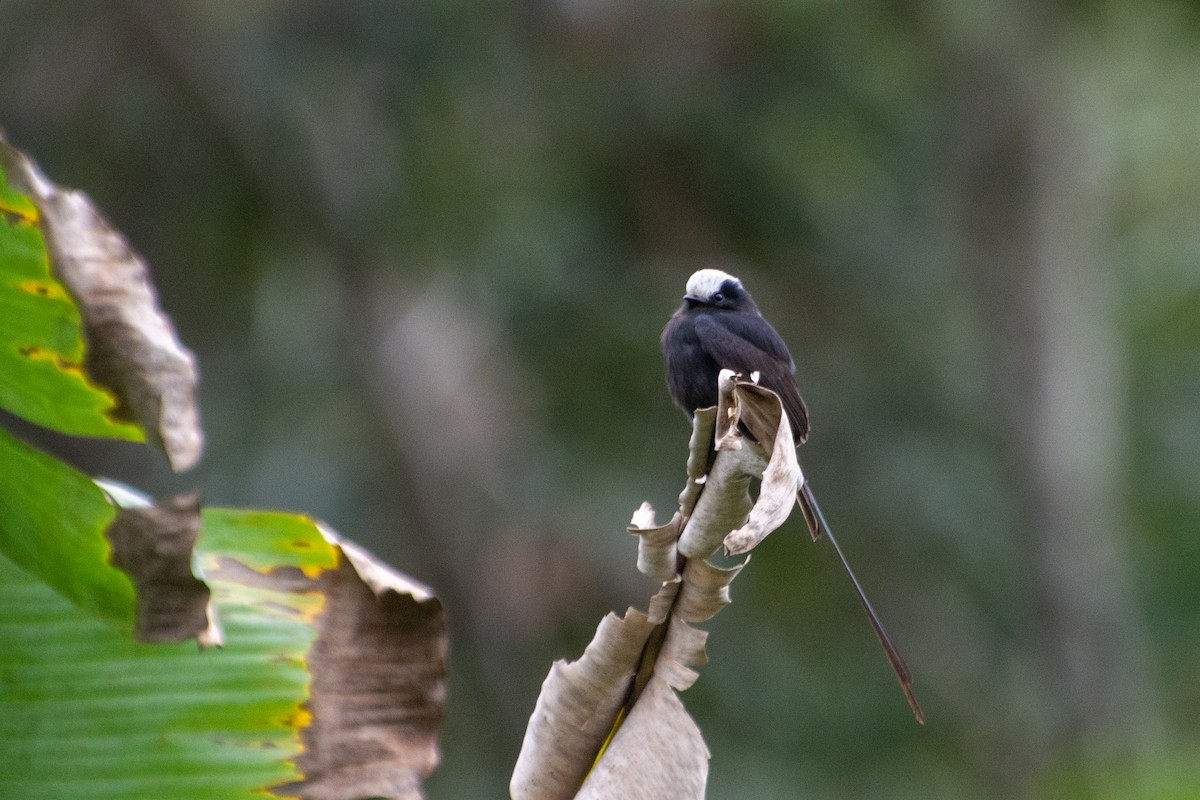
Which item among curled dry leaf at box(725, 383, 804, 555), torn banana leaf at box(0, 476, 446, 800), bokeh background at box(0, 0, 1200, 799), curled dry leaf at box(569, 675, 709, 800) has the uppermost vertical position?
bokeh background at box(0, 0, 1200, 799)

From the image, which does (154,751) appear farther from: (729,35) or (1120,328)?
(1120,328)

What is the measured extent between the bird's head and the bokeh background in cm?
437

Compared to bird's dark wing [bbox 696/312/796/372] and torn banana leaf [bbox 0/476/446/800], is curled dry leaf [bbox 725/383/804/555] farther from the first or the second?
bird's dark wing [bbox 696/312/796/372]

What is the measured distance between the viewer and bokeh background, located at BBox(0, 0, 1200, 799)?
8.38m

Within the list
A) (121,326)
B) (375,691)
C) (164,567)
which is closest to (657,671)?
(375,691)

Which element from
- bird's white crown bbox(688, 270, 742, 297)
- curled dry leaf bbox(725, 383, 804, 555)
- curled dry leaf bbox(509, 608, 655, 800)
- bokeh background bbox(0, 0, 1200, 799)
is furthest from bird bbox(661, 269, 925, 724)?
bokeh background bbox(0, 0, 1200, 799)

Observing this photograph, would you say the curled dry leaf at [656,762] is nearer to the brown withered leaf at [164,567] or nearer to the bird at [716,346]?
the brown withered leaf at [164,567]

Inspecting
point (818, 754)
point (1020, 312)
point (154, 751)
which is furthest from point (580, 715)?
point (818, 754)

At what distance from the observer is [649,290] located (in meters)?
9.21

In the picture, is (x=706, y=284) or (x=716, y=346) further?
(x=706, y=284)

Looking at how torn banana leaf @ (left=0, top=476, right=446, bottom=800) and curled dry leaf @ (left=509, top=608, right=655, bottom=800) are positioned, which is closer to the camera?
curled dry leaf @ (left=509, top=608, right=655, bottom=800)

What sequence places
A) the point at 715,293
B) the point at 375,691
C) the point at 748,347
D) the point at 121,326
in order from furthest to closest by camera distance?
the point at 715,293, the point at 748,347, the point at 375,691, the point at 121,326

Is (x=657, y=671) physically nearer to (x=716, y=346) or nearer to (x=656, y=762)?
(x=656, y=762)

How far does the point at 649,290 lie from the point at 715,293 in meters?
5.29
